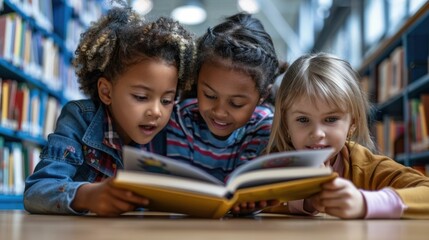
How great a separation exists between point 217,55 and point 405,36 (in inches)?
93.1

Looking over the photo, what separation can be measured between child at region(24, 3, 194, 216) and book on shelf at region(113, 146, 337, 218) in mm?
452

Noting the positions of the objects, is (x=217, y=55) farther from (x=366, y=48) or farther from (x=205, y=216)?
(x=366, y=48)

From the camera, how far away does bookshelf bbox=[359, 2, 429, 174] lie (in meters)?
3.34

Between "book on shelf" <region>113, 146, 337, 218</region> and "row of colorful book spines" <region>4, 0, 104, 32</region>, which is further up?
"row of colorful book spines" <region>4, 0, 104, 32</region>

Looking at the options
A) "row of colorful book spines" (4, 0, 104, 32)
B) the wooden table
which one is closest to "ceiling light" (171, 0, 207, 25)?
"row of colorful book spines" (4, 0, 104, 32)

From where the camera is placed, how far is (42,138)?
12.0ft

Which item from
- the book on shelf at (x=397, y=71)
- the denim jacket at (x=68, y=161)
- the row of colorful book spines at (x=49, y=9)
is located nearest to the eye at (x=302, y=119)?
the denim jacket at (x=68, y=161)

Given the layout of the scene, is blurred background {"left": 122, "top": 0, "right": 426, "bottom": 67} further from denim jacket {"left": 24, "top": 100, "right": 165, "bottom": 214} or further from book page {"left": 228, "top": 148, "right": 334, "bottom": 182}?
book page {"left": 228, "top": 148, "right": 334, "bottom": 182}

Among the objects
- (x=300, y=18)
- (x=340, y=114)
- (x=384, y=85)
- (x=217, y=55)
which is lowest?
(x=340, y=114)

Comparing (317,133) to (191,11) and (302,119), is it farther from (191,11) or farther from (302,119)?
(191,11)

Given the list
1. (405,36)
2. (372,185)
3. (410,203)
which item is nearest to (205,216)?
(410,203)

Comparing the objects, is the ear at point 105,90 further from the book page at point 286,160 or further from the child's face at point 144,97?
the book page at point 286,160

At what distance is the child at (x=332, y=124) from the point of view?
52.1 inches

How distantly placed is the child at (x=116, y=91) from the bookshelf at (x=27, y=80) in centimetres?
150
